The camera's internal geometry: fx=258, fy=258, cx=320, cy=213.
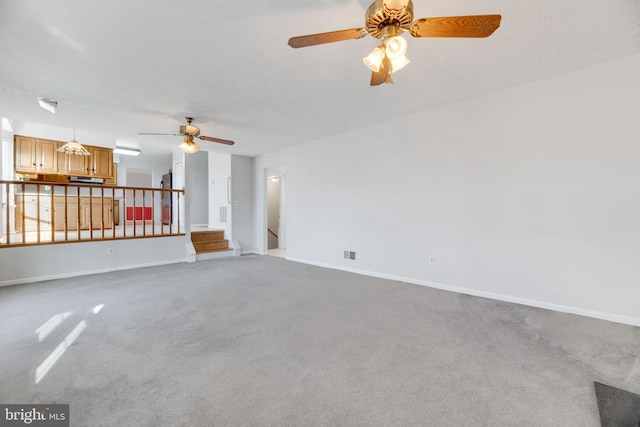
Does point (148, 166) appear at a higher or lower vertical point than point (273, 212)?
higher

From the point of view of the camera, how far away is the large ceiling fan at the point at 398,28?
1505mm

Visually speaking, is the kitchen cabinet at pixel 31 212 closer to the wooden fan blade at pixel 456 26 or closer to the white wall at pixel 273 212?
the white wall at pixel 273 212

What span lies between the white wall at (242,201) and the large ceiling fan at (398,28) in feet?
18.1

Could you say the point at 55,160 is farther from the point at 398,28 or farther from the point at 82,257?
the point at 398,28

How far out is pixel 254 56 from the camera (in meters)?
2.51

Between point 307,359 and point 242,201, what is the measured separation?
5.49 m

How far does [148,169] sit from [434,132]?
32.9 feet

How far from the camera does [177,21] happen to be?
2.04 meters

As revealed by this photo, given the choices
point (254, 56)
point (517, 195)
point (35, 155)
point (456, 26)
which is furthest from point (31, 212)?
point (517, 195)

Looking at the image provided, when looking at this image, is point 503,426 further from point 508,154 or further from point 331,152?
point 331,152

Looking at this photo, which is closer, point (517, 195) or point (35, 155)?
point (517, 195)

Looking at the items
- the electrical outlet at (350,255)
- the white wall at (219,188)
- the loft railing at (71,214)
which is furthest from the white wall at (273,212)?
the electrical outlet at (350,255)

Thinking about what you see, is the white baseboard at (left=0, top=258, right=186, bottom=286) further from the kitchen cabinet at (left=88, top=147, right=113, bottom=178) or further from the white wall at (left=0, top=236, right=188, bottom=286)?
the kitchen cabinet at (left=88, top=147, right=113, bottom=178)

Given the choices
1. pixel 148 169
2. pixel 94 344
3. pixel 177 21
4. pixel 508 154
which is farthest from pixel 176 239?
pixel 508 154
